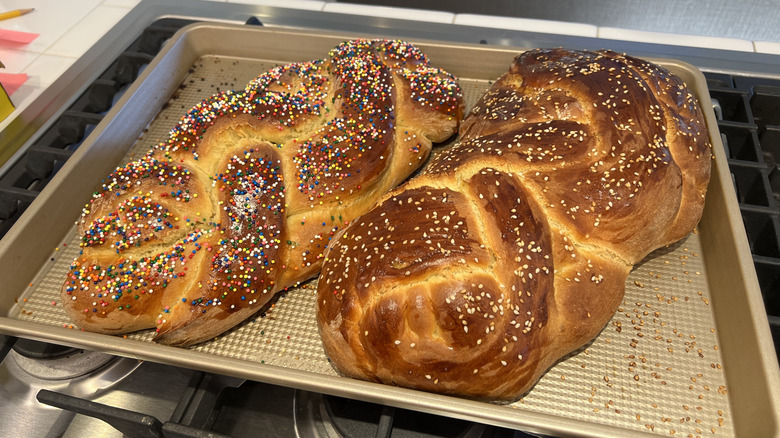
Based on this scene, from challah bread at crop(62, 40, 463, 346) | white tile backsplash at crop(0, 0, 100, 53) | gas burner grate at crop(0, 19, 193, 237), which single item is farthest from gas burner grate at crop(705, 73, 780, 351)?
white tile backsplash at crop(0, 0, 100, 53)

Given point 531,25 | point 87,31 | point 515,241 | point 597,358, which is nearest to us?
point 515,241

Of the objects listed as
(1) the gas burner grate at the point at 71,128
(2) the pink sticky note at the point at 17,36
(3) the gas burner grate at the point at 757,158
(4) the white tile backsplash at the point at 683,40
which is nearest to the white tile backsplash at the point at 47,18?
(2) the pink sticky note at the point at 17,36

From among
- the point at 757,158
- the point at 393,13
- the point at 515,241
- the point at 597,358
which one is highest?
the point at 393,13

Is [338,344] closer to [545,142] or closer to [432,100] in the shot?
[545,142]

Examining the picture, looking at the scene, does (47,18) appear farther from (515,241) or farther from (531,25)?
(515,241)

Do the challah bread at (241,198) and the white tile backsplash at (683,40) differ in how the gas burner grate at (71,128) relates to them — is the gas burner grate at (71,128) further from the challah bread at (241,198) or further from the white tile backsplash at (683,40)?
the white tile backsplash at (683,40)

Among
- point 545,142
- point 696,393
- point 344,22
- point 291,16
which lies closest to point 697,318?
point 696,393

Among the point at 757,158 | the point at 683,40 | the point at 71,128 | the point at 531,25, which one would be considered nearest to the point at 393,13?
the point at 531,25
